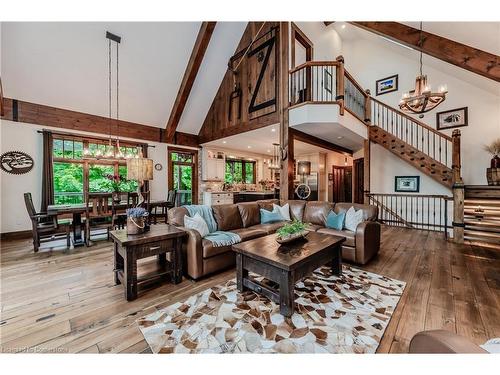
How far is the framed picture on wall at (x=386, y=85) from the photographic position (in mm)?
6812


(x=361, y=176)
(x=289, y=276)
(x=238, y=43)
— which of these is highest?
(x=238, y=43)

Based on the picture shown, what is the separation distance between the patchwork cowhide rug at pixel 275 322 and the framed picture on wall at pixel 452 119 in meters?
5.87

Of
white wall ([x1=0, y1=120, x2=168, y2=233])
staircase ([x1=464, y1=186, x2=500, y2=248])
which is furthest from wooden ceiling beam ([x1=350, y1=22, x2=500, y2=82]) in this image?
white wall ([x1=0, y1=120, x2=168, y2=233])

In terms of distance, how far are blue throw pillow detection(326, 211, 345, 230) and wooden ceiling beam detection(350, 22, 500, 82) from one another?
3.31 metres

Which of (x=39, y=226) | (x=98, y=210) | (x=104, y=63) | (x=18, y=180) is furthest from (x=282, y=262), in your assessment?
(x=18, y=180)

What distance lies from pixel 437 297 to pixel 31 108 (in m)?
8.16

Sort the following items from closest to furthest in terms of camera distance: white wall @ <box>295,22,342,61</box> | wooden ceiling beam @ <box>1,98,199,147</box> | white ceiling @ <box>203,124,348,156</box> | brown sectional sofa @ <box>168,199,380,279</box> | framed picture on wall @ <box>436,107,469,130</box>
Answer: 1. brown sectional sofa @ <box>168,199,380,279</box>
2. wooden ceiling beam @ <box>1,98,199,147</box>
3. framed picture on wall @ <box>436,107,469,130</box>
4. white ceiling @ <box>203,124,348,156</box>
5. white wall @ <box>295,22,342,61</box>

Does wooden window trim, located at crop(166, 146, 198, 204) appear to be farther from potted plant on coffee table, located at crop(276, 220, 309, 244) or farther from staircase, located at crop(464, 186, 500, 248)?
staircase, located at crop(464, 186, 500, 248)

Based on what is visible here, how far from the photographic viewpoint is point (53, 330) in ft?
5.57

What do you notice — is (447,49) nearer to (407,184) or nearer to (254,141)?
(407,184)

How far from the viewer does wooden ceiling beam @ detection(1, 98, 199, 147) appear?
4750mm

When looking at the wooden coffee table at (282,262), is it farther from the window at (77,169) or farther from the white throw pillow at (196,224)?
the window at (77,169)
